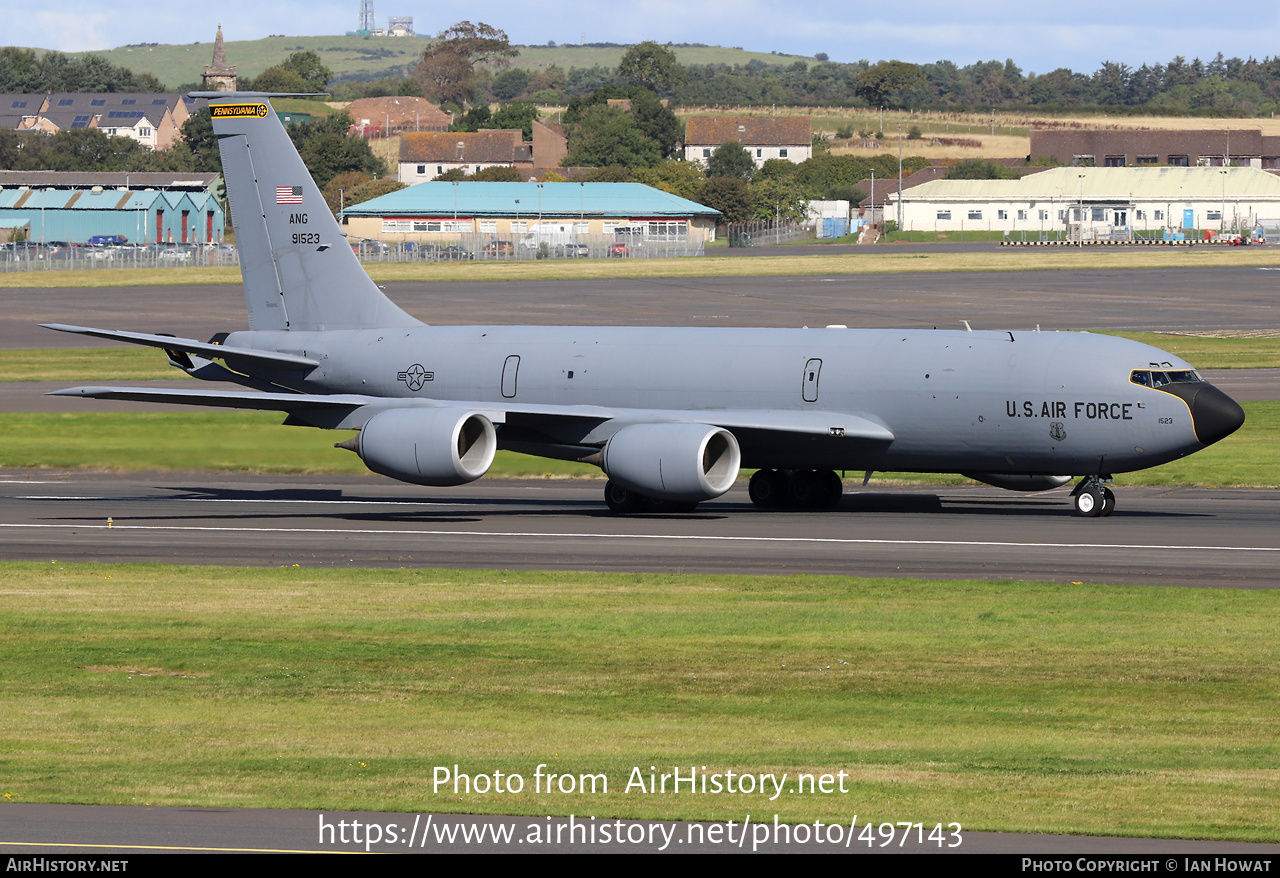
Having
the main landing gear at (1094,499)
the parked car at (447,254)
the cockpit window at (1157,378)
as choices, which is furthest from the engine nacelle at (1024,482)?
the parked car at (447,254)

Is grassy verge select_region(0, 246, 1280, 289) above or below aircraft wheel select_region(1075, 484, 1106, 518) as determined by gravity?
below

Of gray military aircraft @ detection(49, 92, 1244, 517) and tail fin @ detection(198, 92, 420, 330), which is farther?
tail fin @ detection(198, 92, 420, 330)

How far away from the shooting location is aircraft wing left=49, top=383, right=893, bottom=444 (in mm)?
37906

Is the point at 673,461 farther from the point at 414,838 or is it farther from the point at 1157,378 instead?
the point at 414,838

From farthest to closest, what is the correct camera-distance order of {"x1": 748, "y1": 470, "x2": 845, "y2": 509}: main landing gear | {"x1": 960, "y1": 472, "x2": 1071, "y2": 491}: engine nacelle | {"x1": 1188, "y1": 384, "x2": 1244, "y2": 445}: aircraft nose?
{"x1": 748, "y1": 470, "x2": 845, "y2": 509}: main landing gear
{"x1": 960, "y1": 472, "x2": 1071, "y2": 491}: engine nacelle
{"x1": 1188, "y1": 384, "x2": 1244, "y2": 445}: aircraft nose

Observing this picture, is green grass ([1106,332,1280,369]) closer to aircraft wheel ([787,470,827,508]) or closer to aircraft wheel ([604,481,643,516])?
aircraft wheel ([787,470,827,508])

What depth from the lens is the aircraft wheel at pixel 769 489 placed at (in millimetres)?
41438

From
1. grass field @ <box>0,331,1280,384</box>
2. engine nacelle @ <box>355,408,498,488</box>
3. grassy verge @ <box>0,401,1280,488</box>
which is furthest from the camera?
grass field @ <box>0,331,1280,384</box>

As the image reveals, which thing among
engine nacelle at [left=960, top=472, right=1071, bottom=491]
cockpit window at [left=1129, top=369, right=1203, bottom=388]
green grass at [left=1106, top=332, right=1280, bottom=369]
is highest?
cockpit window at [left=1129, top=369, right=1203, bottom=388]

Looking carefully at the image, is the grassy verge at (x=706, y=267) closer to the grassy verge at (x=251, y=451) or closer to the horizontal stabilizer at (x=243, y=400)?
the grassy verge at (x=251, y=451)

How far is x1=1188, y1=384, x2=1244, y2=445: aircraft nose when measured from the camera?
1409 inches

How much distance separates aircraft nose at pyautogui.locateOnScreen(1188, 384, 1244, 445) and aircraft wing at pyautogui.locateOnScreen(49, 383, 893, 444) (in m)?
6.55

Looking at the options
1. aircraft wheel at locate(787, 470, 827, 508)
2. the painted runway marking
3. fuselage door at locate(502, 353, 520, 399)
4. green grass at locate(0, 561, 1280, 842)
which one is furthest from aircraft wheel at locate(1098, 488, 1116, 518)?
fuselage door at locate(502, 353, 520, 399)

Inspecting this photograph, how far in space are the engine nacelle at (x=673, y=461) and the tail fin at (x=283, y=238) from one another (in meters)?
10.6
